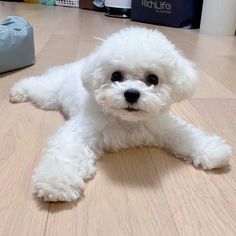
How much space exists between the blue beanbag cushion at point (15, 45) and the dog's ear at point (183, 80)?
3.29 feet

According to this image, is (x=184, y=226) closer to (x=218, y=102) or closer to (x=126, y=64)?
(x=126, y=64)

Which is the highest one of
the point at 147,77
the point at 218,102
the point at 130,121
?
the point at 147,77

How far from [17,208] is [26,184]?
0.10m

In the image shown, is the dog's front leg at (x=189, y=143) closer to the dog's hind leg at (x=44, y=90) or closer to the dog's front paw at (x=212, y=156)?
the dog's front paw at (x=212, y=156)

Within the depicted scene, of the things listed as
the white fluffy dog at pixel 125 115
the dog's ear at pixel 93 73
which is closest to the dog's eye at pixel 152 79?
the white fluffy dog at pixel 125 115

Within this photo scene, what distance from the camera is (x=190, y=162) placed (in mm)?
1131

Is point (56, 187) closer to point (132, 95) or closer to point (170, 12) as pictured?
point (132, 95)

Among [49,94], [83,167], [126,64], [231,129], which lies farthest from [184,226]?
[49,94]

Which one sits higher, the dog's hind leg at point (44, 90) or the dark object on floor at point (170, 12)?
the dog's hind leg at point (44, 90)

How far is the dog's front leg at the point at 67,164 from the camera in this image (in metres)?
0.88

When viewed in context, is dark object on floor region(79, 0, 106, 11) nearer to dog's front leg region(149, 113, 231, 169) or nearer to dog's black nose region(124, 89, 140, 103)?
dog's front leg region(149, 113, 231, 169)

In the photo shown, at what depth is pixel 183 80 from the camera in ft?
3.43

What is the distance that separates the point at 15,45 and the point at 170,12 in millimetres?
2046

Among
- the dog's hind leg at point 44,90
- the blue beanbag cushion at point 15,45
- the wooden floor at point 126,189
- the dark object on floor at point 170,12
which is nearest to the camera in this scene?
the wooden floor at point 126,189
